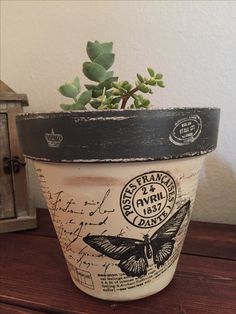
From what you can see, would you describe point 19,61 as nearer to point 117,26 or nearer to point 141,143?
point 117,26

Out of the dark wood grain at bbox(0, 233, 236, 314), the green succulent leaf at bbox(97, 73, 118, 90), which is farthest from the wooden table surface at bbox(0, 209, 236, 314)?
the green succulent leaf at bbox(97, 73, 118, 90)

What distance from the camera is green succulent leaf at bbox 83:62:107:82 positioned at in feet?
0.99

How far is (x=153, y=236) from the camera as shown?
0.98 feet

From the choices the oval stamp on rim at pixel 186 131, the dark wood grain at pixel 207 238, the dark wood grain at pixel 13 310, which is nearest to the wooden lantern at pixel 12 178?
the dark wood grain at pixel 207 238

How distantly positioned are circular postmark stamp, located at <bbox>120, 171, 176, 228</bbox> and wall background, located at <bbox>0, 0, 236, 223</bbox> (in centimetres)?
28

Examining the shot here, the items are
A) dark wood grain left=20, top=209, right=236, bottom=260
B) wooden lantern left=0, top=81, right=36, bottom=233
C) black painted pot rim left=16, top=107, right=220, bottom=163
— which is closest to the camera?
black painted pot rim left=16, top=107, right=220, bottom=163

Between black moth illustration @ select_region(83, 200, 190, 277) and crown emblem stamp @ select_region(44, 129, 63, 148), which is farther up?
crown emblem stamp @ select_region(44, 129, 63, 148)

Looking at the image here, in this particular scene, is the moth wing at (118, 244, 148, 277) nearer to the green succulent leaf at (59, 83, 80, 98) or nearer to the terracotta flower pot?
the terracotta flower pot

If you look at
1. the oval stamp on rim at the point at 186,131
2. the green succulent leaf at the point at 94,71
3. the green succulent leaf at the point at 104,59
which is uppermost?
the green succulent leaf at the point at 104,59

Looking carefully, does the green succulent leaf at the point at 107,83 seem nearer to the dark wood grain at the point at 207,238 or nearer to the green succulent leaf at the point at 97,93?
the green succulent leaf at the point at 97,93

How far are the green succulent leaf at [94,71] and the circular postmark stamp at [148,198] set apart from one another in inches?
4.4

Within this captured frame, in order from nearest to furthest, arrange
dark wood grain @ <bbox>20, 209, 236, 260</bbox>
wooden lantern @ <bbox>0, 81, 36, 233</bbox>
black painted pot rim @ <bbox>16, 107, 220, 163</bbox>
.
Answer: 1. black painted pot rim @ <bbox>16, 107, 220, 163</bbox>
2. dark wood grain @ <bbox>20, 209, 236, 260</bbox>
3. wooden lantern @ <bbox>0, 81, 36, 233</bbox>

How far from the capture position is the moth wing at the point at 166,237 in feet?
0.99

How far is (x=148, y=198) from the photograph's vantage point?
285 millimetres
